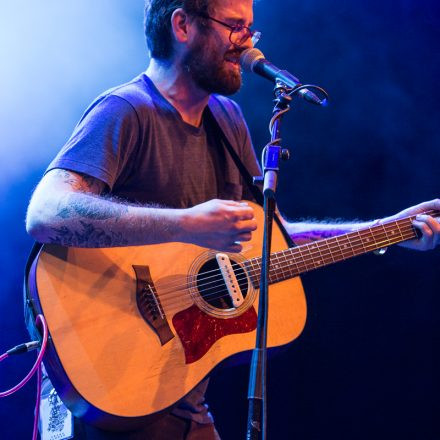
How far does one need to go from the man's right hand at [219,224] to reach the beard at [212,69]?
711 mm

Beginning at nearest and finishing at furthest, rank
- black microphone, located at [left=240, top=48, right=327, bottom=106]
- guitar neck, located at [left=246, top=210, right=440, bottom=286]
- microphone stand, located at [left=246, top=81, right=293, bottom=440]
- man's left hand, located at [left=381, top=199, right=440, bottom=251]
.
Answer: microphone stand, located at [left=246, top=81, right=293, bottom=440]
black microphone, located at [left=240, top=48, right=327, bottom=106]
guitar neck, located at [left=246, top=210, right=440, bottom=286]
man's left hand, located at [left=381, top=199, right=440, bottom=251]

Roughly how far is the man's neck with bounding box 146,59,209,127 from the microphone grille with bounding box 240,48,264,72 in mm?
369

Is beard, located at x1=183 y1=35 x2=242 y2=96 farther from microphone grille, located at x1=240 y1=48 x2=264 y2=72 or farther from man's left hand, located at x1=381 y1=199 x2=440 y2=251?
man's left hand, located at x1=381 y1=199 x2=440 y2=251

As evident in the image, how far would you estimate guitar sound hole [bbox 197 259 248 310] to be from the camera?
194cm

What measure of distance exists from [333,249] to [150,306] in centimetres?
88

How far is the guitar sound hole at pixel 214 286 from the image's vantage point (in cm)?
194

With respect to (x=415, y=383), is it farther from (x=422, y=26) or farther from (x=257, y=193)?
(x=422, y=26)

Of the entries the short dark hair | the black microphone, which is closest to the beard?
the short dark hair

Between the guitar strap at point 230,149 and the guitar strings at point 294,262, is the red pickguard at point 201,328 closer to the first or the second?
the guitar strings at point 294,262

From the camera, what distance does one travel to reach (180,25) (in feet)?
7.24

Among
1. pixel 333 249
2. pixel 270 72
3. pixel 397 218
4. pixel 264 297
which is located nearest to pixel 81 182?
pixel 270 72

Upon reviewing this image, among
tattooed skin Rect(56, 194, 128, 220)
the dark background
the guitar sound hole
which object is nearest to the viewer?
tattooed skin Rect(56, 194, 128, 220)

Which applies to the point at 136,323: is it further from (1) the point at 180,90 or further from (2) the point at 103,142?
(1) the point at 180,90

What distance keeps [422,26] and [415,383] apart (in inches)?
84.8
